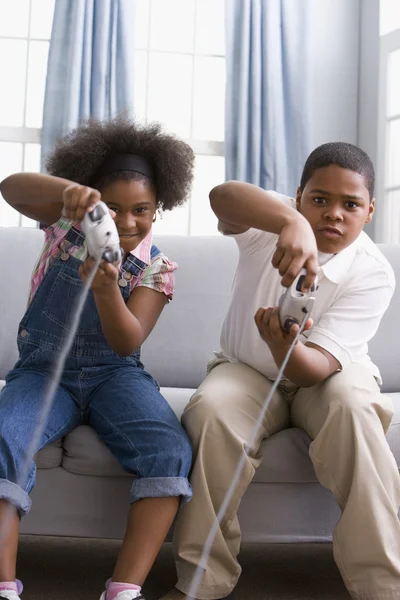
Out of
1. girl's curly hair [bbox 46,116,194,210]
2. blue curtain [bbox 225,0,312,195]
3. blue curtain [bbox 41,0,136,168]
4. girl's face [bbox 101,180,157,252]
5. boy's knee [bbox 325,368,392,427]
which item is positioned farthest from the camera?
blue curtain [bbox 225,0,312,195]

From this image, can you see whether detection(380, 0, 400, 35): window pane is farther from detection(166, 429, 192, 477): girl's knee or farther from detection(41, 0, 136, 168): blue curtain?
detection(166, 429, 192, 477): girl's knee

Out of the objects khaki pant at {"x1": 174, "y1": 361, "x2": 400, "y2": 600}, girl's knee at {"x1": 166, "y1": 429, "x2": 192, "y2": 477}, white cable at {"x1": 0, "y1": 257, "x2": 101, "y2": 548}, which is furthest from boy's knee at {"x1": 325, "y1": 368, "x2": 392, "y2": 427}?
white cable at {"x1": 0, "y1": 257, "x2": 101, "y2": 548}

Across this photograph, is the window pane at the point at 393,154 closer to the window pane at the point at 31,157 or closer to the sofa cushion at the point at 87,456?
the window pane at the point at 31,157

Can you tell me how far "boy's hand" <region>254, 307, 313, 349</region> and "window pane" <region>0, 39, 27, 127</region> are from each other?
270 cm

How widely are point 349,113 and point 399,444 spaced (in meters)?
2.61

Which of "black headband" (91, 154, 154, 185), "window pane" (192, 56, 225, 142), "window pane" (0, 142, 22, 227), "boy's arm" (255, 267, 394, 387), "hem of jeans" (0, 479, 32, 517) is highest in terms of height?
"window pane" (192, 56, 225, 142)

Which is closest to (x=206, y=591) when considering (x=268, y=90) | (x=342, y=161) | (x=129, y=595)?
(x=129, y=595)

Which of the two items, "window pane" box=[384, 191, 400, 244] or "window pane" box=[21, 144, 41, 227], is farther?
"window pane" box=[21, 144, 41, 227]

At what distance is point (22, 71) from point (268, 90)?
1180mm

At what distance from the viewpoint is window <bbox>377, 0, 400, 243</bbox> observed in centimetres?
357

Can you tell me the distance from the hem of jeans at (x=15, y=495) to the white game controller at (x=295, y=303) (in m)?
0.50

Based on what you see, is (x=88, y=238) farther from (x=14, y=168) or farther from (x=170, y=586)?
(x=14, y=168)

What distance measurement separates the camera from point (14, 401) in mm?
1325

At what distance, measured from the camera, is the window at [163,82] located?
366 centimetres
